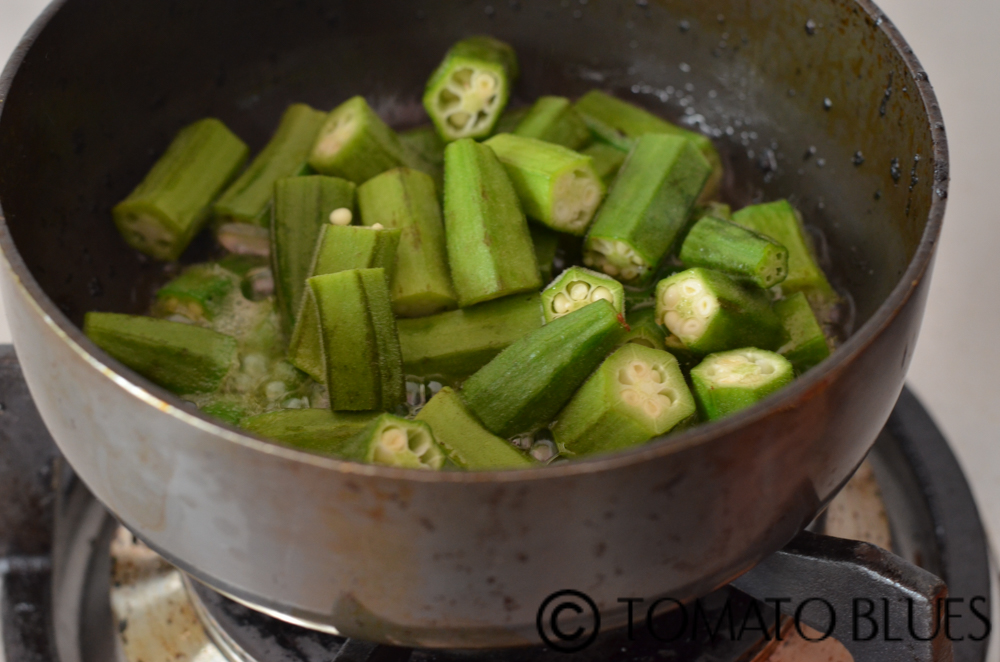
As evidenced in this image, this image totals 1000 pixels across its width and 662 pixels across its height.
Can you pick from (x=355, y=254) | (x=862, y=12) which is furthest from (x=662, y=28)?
(x=355, y=254)

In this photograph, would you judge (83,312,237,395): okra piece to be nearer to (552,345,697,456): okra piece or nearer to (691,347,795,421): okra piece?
(552,345,697,456): okra piece

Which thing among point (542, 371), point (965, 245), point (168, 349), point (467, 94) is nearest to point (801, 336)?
point (542, 371)

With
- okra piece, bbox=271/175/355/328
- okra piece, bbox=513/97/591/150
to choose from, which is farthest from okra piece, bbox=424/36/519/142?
okra piece, bbox=271/175/355/328

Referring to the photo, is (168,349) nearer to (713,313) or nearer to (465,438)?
(465,438)

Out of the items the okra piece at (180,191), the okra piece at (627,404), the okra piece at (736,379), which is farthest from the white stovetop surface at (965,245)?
the okra piece at (627,404)

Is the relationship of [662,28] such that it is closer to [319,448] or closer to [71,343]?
[319,448]

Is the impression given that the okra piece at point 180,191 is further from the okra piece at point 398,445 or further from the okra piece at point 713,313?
the okra piece at point 713,313
